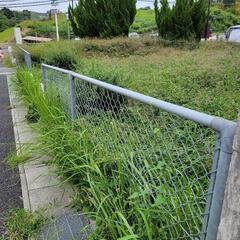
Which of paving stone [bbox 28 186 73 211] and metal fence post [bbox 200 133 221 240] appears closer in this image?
metal fence post [bbox 200 133 221 240]

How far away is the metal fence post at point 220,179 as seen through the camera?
0.99 meters

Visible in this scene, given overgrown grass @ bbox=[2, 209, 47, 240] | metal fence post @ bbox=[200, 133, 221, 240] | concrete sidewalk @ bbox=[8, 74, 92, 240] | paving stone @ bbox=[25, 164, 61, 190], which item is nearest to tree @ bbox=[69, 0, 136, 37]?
concrete sidewalk @ bbox=[8, 74, 92, 240]

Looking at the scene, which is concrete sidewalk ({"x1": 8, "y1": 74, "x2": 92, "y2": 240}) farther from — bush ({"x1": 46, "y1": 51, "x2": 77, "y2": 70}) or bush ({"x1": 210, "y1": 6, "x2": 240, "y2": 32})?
bush ({"x1": 210, "y1": 6, "x2": 240, "y2": 32})

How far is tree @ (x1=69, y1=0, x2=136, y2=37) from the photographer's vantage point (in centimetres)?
1319

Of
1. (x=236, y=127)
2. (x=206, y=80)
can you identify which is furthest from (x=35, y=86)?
(x=236, y=127)

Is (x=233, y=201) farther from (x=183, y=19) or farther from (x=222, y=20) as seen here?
(x=222, y=20)

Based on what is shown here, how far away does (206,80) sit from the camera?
4.98 m

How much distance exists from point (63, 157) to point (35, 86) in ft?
7.80

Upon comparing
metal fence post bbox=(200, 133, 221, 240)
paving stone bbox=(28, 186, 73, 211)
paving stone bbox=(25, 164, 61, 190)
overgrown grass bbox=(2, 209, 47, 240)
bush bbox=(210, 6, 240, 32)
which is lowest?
bush bbox=(210, 6, 240, 32)

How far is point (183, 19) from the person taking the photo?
41.8 feet

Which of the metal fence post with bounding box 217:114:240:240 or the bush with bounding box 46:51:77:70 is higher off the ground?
the metal fence post with bounding box 217:114:240:240

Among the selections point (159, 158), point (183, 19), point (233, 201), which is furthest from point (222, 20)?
point (233, 201)

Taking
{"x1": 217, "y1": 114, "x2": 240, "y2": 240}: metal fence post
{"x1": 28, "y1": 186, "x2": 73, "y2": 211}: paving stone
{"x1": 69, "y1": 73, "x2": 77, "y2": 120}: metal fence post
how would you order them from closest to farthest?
{"x1": 217, "y1": 114, "x2": 240, "y2": 240}: metal fence post < {"x1": 28, "y1": 186, "x2": 73, "y2": 211}: paving stone < {"x1": 69, "y1": 73, "x2": 77, "y2": 120}: metal fence post

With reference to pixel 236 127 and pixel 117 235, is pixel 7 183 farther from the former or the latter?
pixel 236 127
